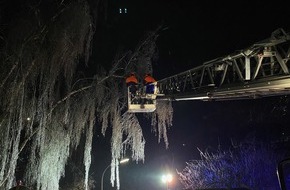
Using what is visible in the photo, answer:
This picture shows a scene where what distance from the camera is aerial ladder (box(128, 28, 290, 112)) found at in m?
5.30

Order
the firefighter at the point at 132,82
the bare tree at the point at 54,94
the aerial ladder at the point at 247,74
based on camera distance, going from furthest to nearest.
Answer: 1. the firefighter at the point at 132,82
2. the bare tree at the point at 54,94
3. the aerial ladder at the point at 247,74

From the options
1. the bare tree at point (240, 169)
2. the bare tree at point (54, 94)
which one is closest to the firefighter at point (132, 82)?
the bare tree at point (54, 94)

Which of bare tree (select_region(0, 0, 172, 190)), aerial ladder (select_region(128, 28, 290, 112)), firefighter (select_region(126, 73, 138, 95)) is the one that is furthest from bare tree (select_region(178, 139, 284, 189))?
aerial ladder (select_region(128, 28, 290, 112))

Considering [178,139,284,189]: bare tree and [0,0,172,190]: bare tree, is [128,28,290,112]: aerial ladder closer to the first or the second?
[0,0,172,190]: bare tree

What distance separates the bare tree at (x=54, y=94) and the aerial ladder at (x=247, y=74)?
352 cm

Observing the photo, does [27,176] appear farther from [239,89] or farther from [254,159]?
[254,159]

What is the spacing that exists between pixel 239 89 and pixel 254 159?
55.7ft

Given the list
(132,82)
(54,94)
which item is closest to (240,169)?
(132,82)

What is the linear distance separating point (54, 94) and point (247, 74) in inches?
264

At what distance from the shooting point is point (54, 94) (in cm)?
1062

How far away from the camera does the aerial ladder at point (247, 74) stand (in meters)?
5.30

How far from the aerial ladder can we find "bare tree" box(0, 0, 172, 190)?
352cm

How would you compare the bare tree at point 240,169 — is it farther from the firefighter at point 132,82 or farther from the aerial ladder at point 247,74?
the aerial ladder at point 247,74

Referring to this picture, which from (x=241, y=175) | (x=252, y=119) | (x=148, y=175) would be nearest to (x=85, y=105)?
(x=241, y=175)
